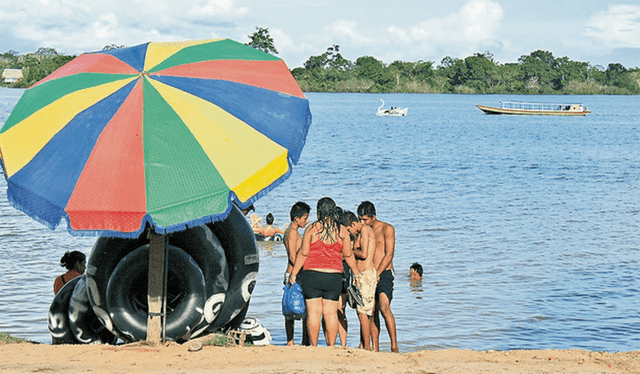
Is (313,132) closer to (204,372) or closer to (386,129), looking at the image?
(386,129)

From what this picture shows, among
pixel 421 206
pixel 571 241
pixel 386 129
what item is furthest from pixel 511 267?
pixel 386 129

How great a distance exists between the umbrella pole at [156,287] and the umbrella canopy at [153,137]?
829 millimetres

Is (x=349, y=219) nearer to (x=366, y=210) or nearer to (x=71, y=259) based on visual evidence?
(x=366, y=210)

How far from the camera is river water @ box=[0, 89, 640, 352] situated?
365 inches

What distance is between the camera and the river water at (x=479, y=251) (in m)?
9.28

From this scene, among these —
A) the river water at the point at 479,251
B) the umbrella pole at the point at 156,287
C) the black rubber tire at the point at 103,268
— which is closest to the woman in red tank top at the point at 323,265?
the umbrella pole at the point at 156,287

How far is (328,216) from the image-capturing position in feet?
Answer: 21.0

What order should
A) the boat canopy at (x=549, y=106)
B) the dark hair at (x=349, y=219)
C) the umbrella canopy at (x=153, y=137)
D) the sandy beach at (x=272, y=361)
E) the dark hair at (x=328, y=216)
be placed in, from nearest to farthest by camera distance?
the umbrella canopy at (x=153, y=137) < the sandy beach at (x=272, y=361) < the dark hair at (x=328, y=216) < the dark hair at (x=349, y=219) < the boat canopy at (x=549, y=106)

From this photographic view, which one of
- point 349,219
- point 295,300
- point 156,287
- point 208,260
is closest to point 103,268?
point 156,287

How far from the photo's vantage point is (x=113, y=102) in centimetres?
542

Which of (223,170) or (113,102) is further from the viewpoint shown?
(113,102)

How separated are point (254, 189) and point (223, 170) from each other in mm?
259

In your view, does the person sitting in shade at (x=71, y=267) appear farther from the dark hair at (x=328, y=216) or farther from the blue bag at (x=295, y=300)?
the dark hair at (x=328, y=216)

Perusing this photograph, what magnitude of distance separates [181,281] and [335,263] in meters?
1.40
